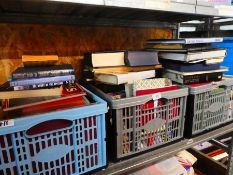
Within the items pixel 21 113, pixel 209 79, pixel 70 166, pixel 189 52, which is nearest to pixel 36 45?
pixel 21 113

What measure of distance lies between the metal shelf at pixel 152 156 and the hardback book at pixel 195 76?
0.23 metres

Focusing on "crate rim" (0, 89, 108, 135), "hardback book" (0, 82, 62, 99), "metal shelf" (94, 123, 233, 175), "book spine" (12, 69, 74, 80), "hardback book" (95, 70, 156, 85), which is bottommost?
"metal shelf" (94, 123, 233, 175)

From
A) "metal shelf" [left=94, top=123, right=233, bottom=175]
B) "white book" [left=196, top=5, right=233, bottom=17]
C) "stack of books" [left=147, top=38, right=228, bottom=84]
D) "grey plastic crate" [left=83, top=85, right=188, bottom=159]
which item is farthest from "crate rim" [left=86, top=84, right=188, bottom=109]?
"white book" [left=196, top=5, right=233, bottom=17]

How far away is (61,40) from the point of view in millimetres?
894

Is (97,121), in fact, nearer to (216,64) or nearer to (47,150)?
(47,150)

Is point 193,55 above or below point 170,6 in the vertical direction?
below

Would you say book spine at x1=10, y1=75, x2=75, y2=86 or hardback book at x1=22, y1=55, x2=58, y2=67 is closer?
book spine at x1=10, y1=75, x2=75, y2=86

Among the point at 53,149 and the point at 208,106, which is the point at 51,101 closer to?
the point at 53,149

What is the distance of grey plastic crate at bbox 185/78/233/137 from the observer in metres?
0.72

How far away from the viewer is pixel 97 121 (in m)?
0.55

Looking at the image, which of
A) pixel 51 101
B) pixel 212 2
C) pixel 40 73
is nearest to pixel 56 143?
pixel 51 101

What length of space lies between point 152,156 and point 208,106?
32 centimetres

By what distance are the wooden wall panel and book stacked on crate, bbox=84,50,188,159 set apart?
0.77 ft

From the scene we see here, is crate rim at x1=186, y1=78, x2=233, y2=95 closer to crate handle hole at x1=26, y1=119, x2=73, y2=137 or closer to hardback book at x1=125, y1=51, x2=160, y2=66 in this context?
hardback book at x1=125, y1=51, x2=160, y2=66
